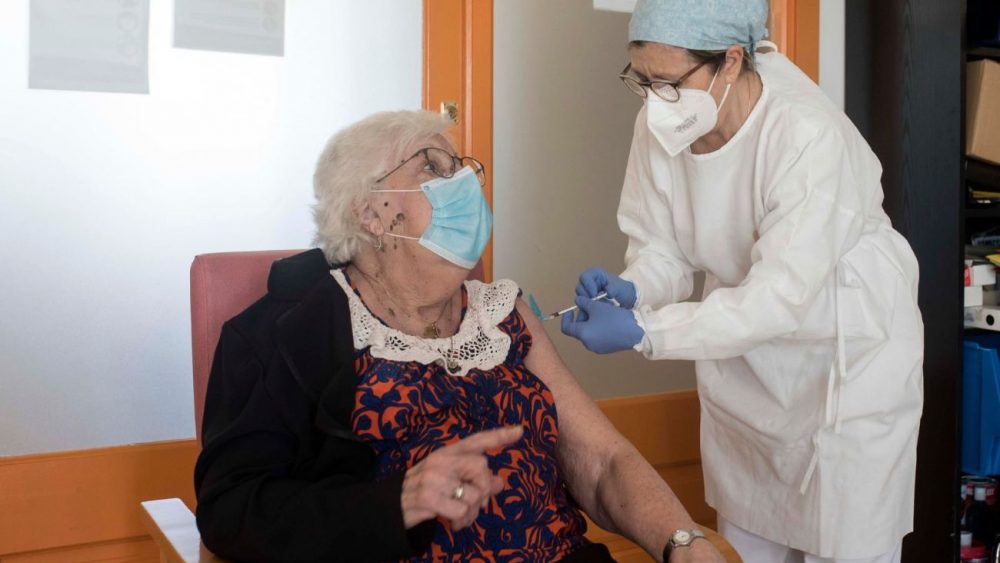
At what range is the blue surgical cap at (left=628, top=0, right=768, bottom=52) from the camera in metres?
1.82

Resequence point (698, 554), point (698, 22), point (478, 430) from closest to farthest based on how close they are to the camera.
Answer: point (698, 554) → point (478, 430) → point (698, 22)

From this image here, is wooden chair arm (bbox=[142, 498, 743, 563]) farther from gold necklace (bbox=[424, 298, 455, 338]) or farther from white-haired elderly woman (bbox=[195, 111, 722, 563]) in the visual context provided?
gold necklace (bbox=[424, 298, 455, 338])

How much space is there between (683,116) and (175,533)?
43.1 inches

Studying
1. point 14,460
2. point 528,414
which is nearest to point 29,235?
point 14,460

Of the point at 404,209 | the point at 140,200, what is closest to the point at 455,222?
the point at 404,209

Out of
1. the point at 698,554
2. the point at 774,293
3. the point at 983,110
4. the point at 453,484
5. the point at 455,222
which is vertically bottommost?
the point at 698,554

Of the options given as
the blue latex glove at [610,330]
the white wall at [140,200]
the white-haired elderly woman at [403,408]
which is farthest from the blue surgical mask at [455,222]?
the white wall at [140,200]

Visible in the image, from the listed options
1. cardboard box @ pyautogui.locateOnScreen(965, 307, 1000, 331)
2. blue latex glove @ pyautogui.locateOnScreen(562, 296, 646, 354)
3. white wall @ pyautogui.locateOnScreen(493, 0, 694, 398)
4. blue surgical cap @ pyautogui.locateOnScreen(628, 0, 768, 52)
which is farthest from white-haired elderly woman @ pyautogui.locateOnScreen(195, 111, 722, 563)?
cardboard box @ pyautogui.locateOnScreen(965, 307, 1000, 331)

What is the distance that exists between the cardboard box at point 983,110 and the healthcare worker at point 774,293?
96cm

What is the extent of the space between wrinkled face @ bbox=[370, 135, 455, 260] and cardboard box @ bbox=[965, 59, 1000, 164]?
5.50 feet

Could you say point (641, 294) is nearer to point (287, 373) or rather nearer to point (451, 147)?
point (451, 147)

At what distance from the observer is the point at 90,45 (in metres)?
Answer: 2.24

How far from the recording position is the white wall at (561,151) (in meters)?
2.71

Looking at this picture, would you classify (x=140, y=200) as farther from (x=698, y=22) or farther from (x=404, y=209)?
(x=698, y=22)
